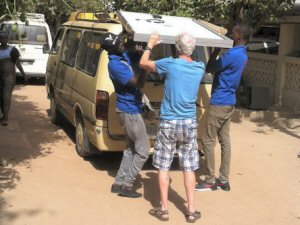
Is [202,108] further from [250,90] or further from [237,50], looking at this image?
[250,90]

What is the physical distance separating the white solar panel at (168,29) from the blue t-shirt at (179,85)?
38cm

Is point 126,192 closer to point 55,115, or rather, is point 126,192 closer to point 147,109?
point 147,109

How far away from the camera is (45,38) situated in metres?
15.1

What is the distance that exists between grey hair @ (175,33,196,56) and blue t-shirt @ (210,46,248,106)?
0.97m

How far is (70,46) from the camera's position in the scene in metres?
7.89

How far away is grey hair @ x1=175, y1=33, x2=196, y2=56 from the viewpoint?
4.60 m

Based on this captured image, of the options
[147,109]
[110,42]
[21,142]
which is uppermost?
[110,42]

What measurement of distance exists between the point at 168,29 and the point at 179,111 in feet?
3.41

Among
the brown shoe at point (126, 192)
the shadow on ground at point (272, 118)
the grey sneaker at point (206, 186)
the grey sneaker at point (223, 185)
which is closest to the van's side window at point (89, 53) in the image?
the brown shoe at point (126, 192)

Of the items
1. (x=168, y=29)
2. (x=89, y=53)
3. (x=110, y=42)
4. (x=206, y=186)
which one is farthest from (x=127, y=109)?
(x=89, y=53)

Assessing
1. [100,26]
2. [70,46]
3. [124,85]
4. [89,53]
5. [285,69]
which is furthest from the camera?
[285,69]

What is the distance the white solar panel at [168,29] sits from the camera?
4961 mm

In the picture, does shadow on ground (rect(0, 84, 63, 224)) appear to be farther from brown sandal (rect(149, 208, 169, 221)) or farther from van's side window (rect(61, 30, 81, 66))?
van's side window (rect(61, 30, 81, 66))

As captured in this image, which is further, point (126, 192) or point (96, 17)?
point (96, 17)
